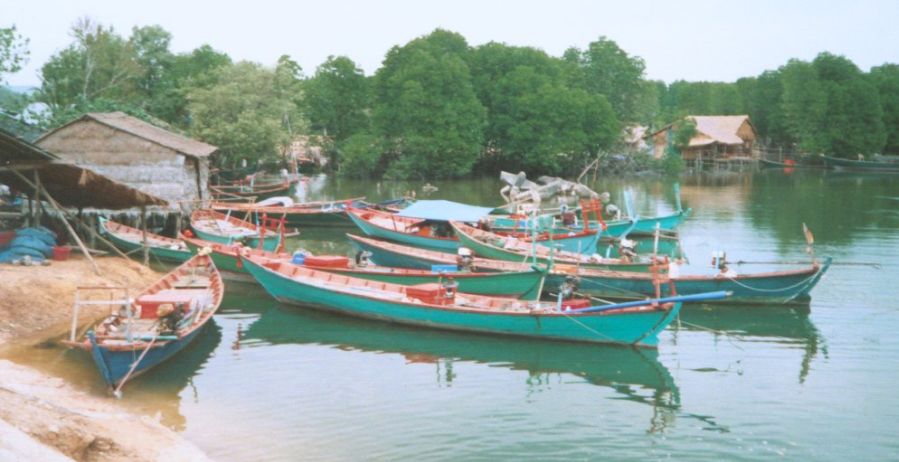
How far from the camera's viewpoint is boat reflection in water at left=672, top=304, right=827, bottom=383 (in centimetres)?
1716

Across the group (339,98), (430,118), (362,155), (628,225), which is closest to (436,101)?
(430,118)

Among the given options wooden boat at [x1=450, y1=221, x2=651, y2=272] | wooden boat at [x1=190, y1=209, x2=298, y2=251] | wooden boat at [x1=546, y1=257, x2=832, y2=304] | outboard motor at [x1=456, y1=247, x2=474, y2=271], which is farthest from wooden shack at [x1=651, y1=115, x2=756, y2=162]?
outboard motor at [x1=456, y1=247, x2=474, y2=271]

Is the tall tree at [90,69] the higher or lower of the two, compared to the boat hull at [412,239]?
higher

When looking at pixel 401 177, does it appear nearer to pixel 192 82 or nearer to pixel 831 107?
pixel 192 82

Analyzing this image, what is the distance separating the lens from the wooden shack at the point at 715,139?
68.7m

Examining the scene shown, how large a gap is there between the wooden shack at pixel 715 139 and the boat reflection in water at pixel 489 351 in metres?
54.7

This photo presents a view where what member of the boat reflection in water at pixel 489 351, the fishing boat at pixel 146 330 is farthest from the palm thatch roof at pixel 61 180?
the boat reflection in water at pixel 489 351

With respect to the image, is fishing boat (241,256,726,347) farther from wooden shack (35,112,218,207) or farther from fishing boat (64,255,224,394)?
wooden shack (35,112,218,207)

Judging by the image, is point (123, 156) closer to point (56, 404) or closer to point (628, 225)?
point (56, 404)

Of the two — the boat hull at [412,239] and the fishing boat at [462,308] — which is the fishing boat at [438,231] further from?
the fishing boat at [462,308]

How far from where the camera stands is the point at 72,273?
1864 centimetres

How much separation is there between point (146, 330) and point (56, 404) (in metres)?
2.88

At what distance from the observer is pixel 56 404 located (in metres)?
11.2

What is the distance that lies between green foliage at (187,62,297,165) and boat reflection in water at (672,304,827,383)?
2916 centimetres
